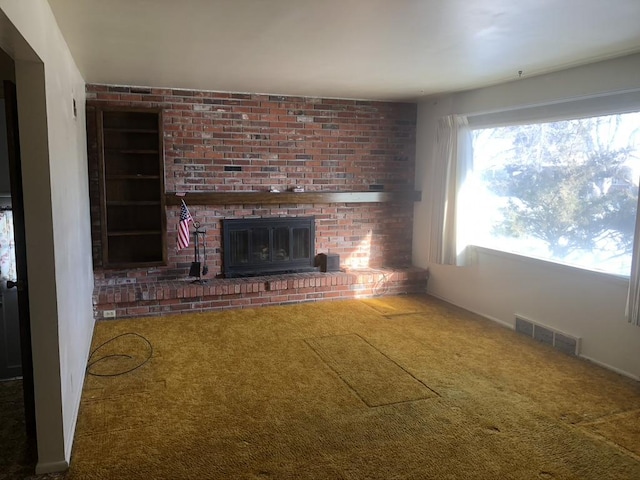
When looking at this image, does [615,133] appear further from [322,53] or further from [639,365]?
[322,53]

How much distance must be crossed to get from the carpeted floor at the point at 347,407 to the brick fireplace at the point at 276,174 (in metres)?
0.95

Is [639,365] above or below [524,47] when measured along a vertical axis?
below

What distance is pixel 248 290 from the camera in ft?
18.4

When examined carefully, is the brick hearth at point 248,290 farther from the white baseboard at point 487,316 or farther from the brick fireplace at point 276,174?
the white baseboard at point 487,316

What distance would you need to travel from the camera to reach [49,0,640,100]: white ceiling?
2713 mm

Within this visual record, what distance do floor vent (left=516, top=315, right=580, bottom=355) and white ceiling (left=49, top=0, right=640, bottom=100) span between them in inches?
88.8

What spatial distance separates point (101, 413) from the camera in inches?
127

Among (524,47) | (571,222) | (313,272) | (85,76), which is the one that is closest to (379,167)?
(313,272)

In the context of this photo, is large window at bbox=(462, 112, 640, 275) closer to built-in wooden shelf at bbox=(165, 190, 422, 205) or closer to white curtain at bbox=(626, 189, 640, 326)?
white curtain at bbox=(626, 189, 640, 326)

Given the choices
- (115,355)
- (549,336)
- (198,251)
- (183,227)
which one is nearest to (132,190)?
(183,227)

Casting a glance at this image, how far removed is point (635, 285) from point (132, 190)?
4752mm

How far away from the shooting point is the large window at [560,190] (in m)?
3.97

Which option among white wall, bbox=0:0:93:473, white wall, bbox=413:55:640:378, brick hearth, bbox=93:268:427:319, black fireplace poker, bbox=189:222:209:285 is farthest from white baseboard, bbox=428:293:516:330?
white wall, bbox=0:0:93:473

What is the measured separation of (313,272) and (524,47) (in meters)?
3.45
